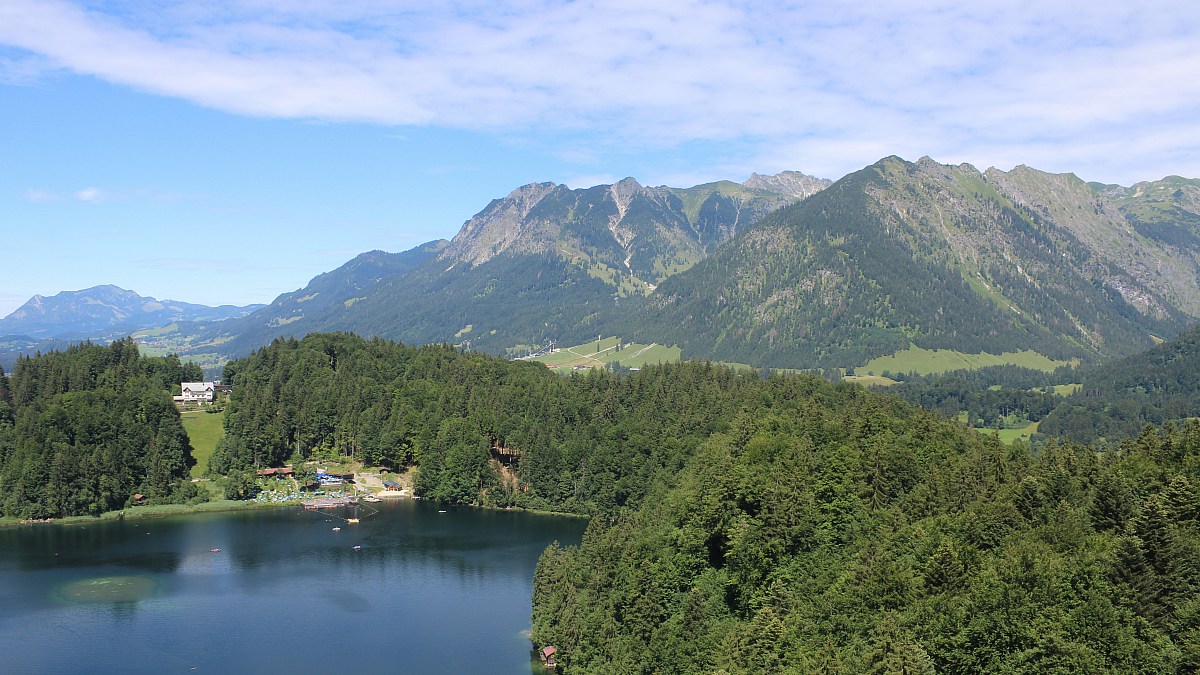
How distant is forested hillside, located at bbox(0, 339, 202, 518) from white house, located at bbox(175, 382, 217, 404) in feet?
49.1

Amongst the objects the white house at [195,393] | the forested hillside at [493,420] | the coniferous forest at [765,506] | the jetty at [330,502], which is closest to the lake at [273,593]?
the jetty at [330,502]

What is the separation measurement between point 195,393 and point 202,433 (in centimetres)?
2547

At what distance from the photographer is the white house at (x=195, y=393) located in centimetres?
17088

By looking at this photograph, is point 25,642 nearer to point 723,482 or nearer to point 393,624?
point 393,624

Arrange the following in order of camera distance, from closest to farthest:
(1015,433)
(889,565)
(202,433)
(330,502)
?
(889,565), (330,502), (202,433), (1015,433)

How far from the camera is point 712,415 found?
421ft

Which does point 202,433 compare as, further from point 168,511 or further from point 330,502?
point 330,502

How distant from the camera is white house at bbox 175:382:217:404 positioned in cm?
17088

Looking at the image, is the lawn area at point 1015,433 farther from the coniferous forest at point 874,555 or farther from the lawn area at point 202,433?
the lawn area at point 202,433

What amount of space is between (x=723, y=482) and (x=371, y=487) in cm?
8514

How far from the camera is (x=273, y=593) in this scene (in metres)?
88.1

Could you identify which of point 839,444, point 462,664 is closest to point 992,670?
point 839,444

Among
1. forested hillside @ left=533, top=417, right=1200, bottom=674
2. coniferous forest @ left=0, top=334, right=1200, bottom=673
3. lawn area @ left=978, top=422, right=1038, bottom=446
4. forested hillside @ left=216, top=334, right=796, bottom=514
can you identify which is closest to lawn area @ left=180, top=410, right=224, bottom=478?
coniferous forest @ left=0, top=334, right=1200, bottom=673

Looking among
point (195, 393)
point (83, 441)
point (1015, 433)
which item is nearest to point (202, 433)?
point (83, 441)
